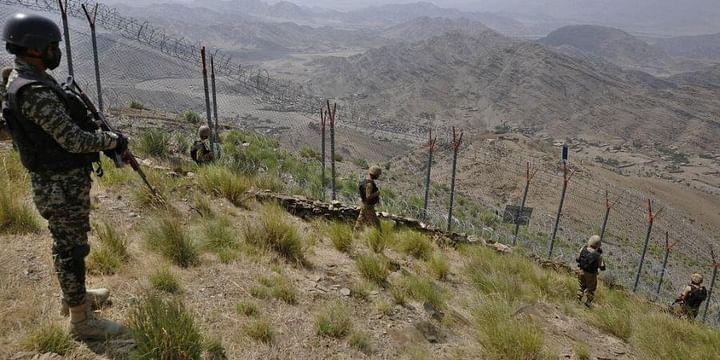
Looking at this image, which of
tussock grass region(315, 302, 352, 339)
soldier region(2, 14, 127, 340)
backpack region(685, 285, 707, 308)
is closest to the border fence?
backpack region(685, 285, 707, 308)

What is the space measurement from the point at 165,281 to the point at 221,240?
1240 millimetres

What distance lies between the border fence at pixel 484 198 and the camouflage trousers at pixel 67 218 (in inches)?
260

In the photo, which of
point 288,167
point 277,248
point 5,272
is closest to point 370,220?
point 277,248

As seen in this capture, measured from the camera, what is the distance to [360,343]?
4289mm

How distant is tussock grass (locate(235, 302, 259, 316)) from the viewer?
4.31 m

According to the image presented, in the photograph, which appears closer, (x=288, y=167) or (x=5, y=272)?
(x=5, y=272)

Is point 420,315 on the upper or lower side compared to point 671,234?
upper

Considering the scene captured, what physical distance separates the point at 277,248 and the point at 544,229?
24.6 m

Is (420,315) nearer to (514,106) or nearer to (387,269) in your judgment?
(387,269)

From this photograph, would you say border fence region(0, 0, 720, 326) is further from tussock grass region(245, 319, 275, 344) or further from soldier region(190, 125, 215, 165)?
tussock grass region(245, 319, 275, 344)

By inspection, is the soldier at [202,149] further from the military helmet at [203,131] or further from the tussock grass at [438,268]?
the tussock grass at [438,268]

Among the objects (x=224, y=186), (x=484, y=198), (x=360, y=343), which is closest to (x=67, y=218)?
(x=360, y=343)

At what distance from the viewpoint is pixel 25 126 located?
2.90 m

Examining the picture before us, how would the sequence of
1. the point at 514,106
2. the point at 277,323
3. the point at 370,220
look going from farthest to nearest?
the point at 514,106 → the point at 370,220 → the point at 277,323
